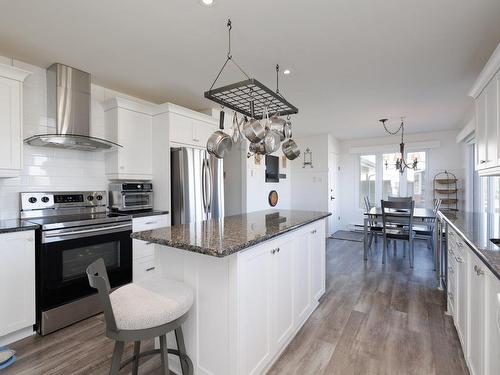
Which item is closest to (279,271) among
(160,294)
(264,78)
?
(160,294)

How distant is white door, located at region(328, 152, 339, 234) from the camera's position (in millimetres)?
6168

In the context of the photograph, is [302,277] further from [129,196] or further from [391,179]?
[391,179]

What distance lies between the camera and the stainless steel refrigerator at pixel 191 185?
321 cm

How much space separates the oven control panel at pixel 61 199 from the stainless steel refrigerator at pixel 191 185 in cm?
84

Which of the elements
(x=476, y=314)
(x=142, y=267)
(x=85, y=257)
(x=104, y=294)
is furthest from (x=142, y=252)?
(x=476, y=314)

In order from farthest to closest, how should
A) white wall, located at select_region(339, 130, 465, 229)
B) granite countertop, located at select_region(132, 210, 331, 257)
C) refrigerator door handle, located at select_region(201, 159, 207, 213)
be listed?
1. white wall, located at select_region(339, 130, 465, 229)
2. refrigerator door handle, located at select_region(201, 159, 207, 213)
3. granite countertop, located at select_region(132, 210, 331, 257)

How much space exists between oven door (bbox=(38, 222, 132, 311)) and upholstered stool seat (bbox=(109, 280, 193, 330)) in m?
1.15

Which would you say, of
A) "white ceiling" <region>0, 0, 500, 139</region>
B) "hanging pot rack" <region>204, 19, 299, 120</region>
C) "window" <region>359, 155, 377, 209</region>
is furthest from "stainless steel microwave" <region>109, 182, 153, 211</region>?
"window" <region>359, 155, 377, 209</region>

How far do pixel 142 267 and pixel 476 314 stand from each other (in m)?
2.82

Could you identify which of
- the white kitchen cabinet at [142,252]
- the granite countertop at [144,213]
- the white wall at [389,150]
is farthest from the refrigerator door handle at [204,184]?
the white wall at [389,150]

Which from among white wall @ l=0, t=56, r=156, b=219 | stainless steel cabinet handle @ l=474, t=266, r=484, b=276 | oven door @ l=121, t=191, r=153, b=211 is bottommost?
stainless steel cabinet handle @ l=474, t=266, r=484, b=276

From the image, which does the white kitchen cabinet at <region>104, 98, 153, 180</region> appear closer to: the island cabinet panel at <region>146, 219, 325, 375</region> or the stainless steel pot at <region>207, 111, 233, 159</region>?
the stainless steel pot at <region>207, 111, 233, 159</region>

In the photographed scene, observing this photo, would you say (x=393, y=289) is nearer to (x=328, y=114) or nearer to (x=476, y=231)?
(x=476, y=231)

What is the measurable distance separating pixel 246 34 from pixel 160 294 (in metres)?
1.92
